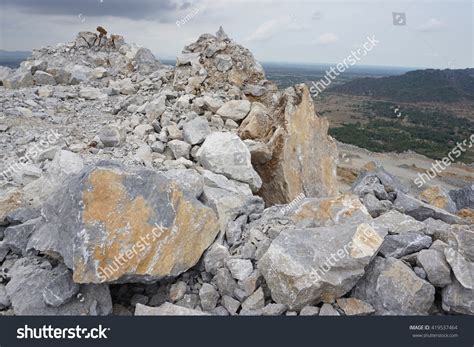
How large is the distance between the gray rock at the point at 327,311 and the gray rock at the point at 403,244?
1204mm

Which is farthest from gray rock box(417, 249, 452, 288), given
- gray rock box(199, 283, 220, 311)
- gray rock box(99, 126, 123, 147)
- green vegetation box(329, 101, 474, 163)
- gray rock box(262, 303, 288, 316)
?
green vegetation box(329, 101, 474, 163)

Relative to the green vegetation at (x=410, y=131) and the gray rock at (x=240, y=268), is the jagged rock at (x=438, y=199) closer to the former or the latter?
the gray rock at (x=240, y=268)

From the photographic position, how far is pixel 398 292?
514 centimetres

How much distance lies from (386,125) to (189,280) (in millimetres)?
61595

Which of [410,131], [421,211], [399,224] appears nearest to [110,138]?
[399,224]

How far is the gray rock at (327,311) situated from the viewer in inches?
196

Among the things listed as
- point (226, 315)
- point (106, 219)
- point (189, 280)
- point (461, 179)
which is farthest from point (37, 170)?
point (461, 179)

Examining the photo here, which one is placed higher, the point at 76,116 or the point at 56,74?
the point at 56,74

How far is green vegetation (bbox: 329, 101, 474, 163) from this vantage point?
147 feet

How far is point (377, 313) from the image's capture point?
5.17 meters

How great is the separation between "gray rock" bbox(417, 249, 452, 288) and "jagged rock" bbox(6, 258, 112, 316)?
174 inches

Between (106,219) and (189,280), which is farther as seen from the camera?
(189,280)

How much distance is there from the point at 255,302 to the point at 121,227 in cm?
208
